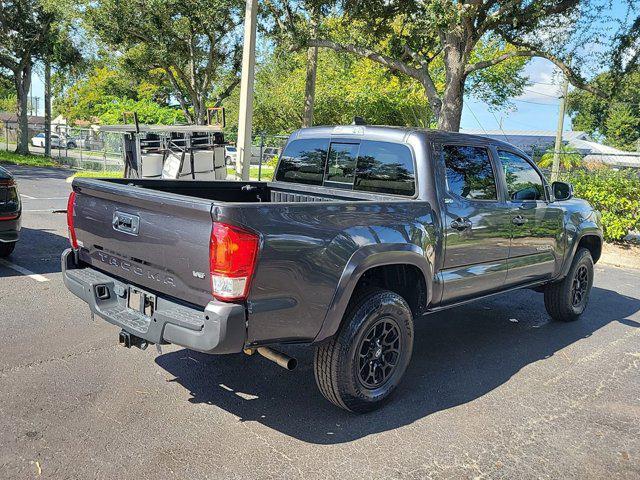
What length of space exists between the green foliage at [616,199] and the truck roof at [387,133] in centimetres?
744

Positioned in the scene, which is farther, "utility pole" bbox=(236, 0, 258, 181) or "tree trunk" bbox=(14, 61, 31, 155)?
"tree trunk" bbox=(14, 61, 31, 155)

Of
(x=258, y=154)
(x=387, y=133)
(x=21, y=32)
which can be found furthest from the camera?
(x=258, y=154)

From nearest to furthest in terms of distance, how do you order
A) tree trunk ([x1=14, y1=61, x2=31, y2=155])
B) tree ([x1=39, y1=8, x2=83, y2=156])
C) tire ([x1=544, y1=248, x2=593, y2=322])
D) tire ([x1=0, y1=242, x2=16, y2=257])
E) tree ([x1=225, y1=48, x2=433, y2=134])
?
tire ([x1=544, y1=248, x2=593, y2=322]) → tire ([x1=0, y1=242, x2=16, y2=257]) → tree ([x1=39, y1=8, x2=83, y2=156]) → tree trunk ([x1=14, y1=61, x2=31, y2=155]) → tree ([x1=225, y1=48, x2=433, y2=134])

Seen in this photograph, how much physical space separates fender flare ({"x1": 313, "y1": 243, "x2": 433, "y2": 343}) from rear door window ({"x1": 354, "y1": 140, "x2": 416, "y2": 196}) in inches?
26.7

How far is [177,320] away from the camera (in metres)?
3.10

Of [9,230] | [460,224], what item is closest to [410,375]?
[460,224]

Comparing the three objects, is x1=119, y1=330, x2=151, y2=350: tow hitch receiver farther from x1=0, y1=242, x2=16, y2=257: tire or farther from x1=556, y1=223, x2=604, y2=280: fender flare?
x1=0, y1=242, x2=16, y2=257: tire

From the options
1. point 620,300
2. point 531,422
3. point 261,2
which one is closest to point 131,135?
point 261,2

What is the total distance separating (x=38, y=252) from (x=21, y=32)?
20.4 meters

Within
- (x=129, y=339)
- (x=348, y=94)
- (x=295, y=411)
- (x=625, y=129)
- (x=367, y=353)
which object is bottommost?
(x=295, y=411)

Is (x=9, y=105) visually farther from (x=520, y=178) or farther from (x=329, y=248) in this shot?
(x=329, y=248)

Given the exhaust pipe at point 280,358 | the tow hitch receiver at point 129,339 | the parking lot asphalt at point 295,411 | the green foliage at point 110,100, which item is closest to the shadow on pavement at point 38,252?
the parking lot asphalt at point 295,411

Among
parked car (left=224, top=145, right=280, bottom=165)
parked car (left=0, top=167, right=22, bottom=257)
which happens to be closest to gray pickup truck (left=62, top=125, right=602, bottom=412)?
parked car (left=0, top=167, right=22, bottom=257)

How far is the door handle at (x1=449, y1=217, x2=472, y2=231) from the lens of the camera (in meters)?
4.29
